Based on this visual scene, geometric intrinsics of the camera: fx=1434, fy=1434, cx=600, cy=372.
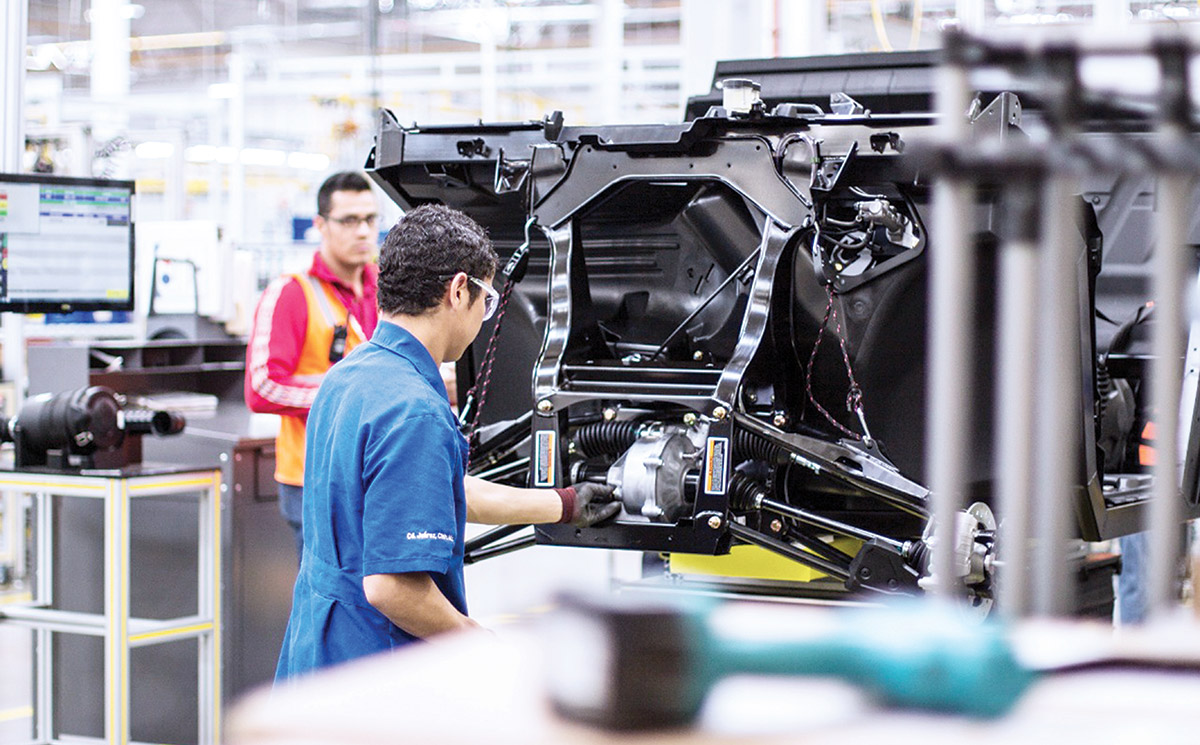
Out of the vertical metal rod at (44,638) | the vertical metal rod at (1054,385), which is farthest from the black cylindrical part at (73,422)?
the vertical metal rod at (1054,385)

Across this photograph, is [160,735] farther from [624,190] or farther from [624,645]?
[624,645]

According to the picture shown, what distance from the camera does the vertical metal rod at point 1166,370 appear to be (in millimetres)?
1126

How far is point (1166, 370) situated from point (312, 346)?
4258mm

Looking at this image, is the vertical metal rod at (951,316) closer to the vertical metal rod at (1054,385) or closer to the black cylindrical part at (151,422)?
the vertical metal rod at (1054,385)

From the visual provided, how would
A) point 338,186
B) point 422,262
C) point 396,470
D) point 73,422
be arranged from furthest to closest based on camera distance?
point 338,186
point 73,422
point 422,262
point 396,470

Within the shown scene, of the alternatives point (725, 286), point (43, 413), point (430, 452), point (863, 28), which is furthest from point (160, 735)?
point (863, 28)

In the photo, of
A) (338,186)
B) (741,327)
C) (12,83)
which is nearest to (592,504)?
(741,327)

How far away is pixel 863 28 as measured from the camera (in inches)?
423

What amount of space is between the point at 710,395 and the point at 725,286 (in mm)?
591

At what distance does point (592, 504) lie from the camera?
372 cm

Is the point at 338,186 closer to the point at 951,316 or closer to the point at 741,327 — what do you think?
the point at 741,327

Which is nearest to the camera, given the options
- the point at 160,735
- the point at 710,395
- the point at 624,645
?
the point at 624,645

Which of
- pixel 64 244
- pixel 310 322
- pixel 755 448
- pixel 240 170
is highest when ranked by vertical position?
pixel 240 170

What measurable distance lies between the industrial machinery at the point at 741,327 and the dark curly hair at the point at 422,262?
1.10m
